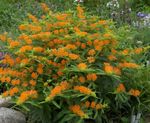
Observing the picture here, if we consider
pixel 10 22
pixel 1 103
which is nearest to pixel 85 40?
pixel 1 103

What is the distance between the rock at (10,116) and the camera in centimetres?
435

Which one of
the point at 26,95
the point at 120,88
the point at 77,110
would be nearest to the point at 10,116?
the point at 26,95

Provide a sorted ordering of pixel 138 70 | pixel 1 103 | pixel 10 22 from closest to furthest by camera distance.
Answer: pixel 138 70, pixel 1 103, pixel 10 22

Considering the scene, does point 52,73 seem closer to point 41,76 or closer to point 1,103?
point 41,76

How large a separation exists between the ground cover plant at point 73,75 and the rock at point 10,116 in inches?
5.6

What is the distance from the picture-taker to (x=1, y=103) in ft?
15.6

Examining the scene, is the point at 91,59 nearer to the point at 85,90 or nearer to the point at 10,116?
the point at 85,90

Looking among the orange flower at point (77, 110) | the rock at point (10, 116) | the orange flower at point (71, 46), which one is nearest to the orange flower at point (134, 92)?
the orange flower at point (77, 110)

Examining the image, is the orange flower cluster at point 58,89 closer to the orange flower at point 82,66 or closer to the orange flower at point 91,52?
the orange flower at point 82,66

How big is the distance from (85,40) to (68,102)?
2.18 feet

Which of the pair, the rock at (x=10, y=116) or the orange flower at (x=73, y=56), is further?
the rock at (x=10, y=116)

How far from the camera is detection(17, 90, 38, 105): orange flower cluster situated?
11.8 ft

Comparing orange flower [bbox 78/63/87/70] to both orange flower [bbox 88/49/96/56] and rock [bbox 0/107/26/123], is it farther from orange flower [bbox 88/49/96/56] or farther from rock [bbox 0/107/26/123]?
rock [bbox 0/107/26/123]

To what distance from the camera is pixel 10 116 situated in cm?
439
